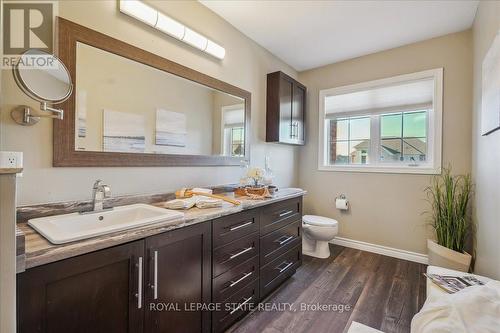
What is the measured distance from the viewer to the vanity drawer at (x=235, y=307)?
1.51 meters

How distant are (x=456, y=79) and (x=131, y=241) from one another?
10.9ft

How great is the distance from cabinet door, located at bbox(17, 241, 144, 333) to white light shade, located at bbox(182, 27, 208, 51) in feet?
5.14

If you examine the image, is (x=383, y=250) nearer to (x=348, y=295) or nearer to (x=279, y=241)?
(x=348, y=295)

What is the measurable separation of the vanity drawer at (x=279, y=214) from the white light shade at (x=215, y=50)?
142 centimetres

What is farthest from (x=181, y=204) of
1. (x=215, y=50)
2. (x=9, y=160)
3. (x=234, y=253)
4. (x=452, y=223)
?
(x=452, y=223)

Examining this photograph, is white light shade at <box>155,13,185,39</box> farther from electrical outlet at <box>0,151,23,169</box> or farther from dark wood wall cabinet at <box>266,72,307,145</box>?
electrical outlet at <box>0,151,23,169</box>

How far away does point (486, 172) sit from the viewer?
1771 millimetres

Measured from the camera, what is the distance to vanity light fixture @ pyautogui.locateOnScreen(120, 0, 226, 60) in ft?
5.03

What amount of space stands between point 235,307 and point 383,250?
86.0 inches

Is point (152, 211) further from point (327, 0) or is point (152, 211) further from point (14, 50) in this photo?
point (327, 0)

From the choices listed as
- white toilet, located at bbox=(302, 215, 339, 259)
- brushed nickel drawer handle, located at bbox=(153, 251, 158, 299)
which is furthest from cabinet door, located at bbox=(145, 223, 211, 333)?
white toilet, located at bbox=(302, 215, 339, 259)

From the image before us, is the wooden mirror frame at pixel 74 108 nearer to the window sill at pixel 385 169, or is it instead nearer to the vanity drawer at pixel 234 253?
the vanity drawer at pixel 234 253

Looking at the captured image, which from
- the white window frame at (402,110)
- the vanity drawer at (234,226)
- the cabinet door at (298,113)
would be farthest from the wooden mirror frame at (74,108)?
the white window frame at (402,110)

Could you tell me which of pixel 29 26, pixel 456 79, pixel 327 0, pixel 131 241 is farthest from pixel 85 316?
pixel 456 79
